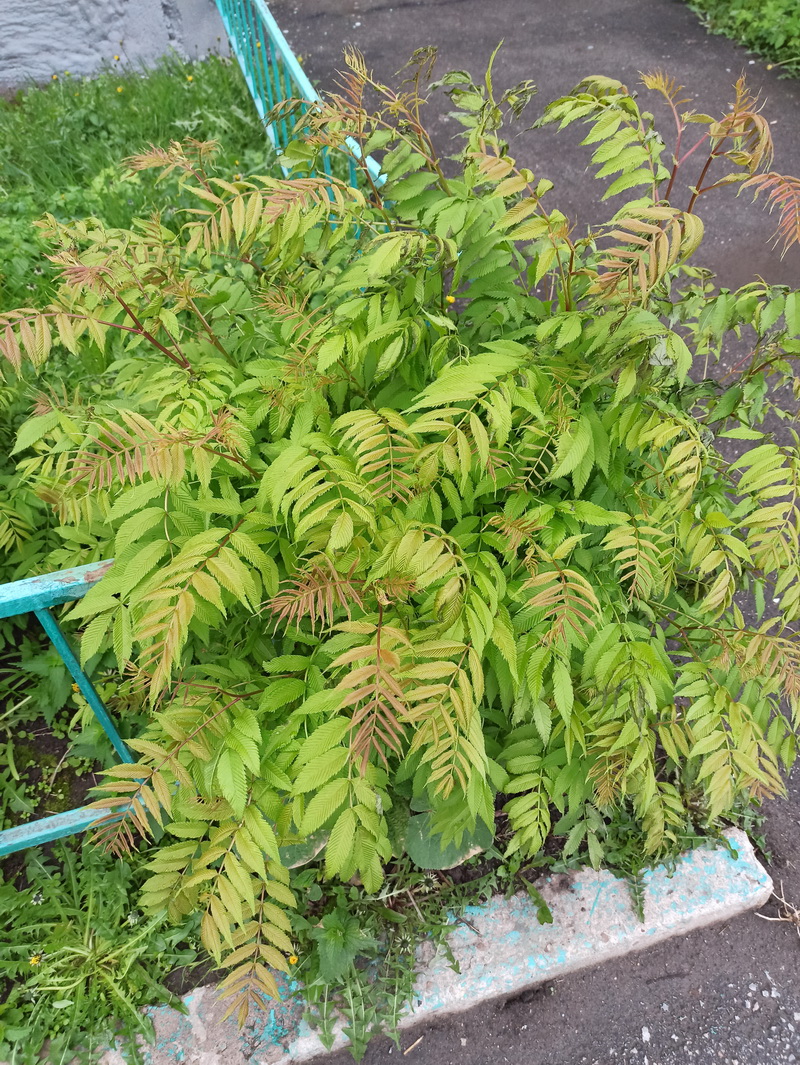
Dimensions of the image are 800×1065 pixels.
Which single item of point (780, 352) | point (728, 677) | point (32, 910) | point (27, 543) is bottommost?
point (32, 910)

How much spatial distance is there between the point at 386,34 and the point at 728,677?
7895mm

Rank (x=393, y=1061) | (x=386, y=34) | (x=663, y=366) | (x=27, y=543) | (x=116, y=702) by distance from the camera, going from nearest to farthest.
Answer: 1. (x=663, y=366)
2. (x=393, y=1061)
3. (x=116, y=702)
4. (x=27, y=543)
5. (x=386, y=34)

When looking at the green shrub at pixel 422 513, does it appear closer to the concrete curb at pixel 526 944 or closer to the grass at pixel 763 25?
the concrete curb at pixel 526 944

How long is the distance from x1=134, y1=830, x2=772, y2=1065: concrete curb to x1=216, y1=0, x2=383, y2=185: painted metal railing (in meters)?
3.49

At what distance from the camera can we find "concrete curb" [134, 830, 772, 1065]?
2209 millimetres

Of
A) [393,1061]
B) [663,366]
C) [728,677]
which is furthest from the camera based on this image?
[393,1061]

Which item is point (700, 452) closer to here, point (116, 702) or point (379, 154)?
point (116, 702)

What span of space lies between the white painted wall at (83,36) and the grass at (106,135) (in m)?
0.46

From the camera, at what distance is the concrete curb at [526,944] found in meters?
2.21

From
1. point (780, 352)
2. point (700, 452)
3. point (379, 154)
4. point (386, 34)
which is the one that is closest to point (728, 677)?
point (700, 452)

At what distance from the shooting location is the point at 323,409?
189 cm

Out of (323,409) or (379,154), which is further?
(379,154)

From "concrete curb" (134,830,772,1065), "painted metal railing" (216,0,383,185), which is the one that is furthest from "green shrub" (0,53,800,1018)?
"painted metal railing" (216,0,383,185)

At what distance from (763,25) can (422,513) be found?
7.73 meters
